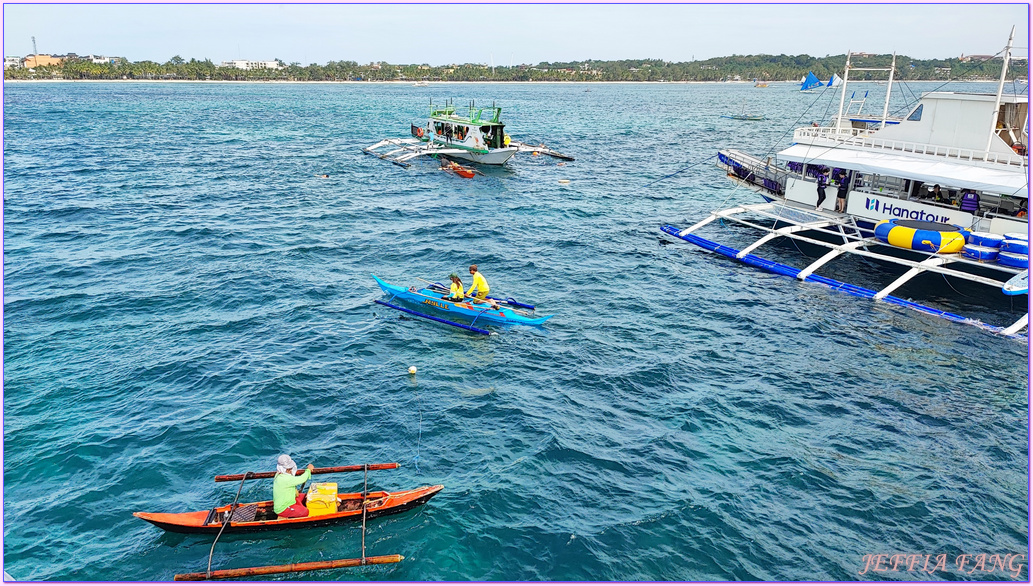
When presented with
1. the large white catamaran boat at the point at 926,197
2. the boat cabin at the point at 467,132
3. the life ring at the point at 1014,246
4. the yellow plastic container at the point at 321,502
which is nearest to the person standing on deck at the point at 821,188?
the large white catamaran boat at the point at 926,197

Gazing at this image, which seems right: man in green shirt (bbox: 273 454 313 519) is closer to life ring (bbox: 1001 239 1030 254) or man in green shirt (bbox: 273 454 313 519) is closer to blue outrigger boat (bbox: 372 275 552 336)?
blue outrigger boat (bbox: 372 275 552 336)

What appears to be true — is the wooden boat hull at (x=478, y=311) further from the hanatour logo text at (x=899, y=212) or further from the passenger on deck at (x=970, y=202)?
the passenger on deck at (x=970, y=202)

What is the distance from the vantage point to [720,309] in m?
31.2

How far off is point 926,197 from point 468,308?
87.0 ft

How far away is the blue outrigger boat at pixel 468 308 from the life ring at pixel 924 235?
763 inches

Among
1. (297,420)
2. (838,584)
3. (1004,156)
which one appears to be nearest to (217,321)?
(297,420)

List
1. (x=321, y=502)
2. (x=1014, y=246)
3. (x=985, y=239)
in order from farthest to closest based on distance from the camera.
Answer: (x=985, y=239) < (x=1014, y=246) < (x=321, y=502)

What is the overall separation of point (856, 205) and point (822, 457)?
23424 mm

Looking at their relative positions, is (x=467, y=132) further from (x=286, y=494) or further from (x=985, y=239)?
(x=286, y=494)

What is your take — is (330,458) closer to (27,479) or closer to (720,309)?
(27,479)

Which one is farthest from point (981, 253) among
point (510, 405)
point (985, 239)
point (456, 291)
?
point (456, 291)

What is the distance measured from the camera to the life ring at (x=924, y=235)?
1275 inches

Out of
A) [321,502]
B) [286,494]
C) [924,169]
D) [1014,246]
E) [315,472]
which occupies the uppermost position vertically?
[924,169]

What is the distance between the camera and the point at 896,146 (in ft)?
124
